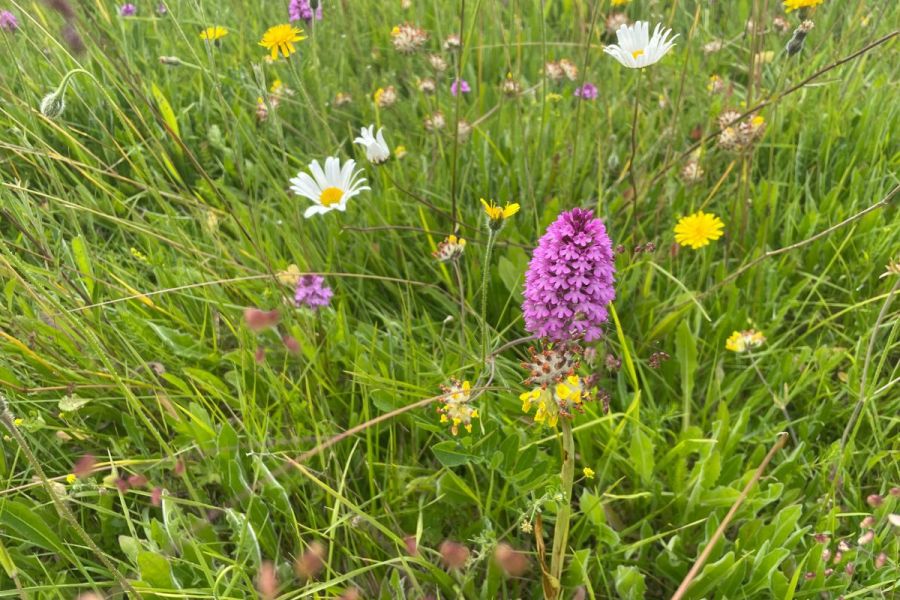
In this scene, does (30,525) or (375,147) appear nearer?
(30,525)

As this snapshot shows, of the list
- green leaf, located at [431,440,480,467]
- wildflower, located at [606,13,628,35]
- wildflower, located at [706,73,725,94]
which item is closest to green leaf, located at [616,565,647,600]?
green leaf, located at [431,440,480,467]

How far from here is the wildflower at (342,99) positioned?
6.51 ft

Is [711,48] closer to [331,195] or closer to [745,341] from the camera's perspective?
[745,341]

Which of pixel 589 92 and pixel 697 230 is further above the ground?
pixel 589 92

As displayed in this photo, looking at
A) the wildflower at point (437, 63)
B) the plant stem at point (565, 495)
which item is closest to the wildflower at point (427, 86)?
the wildflower at point (437, 63)

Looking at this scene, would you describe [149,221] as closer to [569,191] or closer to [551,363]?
[569,191]

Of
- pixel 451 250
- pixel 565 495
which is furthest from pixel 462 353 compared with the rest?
pixel 565 495

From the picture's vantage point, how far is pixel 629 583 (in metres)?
1.01

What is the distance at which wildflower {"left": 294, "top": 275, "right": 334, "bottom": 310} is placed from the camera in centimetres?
144

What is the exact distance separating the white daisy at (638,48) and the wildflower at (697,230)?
39cm

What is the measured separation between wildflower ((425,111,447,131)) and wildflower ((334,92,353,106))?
0.83 ft

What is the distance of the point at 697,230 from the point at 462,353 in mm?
633

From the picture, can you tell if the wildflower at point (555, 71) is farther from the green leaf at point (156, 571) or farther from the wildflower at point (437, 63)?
the green leaf at point (156, 571)

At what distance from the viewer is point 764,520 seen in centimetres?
119
